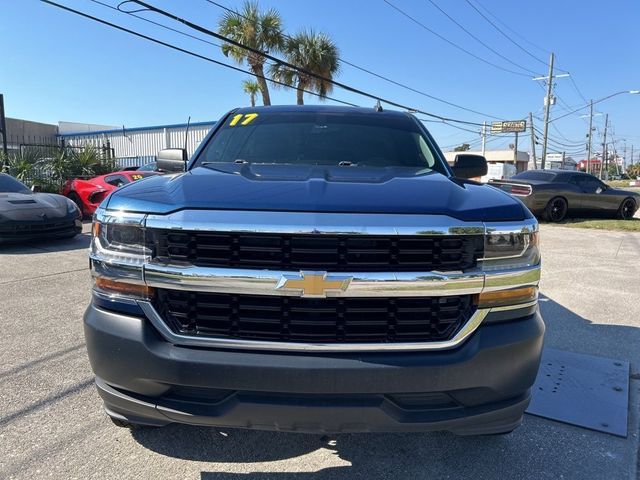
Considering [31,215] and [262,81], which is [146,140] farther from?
[31,215]

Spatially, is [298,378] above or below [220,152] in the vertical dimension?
below

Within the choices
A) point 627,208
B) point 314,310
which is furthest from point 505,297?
point 627,208

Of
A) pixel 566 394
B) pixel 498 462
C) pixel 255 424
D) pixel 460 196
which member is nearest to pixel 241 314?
pixel 255 424

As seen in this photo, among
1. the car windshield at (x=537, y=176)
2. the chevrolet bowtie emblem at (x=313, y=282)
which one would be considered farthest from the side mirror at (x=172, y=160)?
the car windshield at (x=537, y=176)

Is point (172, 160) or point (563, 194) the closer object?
point (172, 160)

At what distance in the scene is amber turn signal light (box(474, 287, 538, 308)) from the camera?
1.90 meters

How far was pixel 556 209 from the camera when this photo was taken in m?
14.0

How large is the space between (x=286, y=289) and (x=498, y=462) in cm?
155

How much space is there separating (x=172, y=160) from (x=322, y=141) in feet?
3.65

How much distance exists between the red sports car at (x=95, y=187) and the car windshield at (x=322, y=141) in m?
8.55

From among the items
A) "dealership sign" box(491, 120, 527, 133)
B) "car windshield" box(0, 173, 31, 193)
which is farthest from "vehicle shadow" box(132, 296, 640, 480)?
"dealership sign" box(491, 120, 527, 133)

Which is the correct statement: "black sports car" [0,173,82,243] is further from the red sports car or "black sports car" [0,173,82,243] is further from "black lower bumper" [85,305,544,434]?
"black lower bumper" [85,305,544,434]

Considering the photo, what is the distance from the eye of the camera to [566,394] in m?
3.21

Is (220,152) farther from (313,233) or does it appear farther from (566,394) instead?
(566,394)
